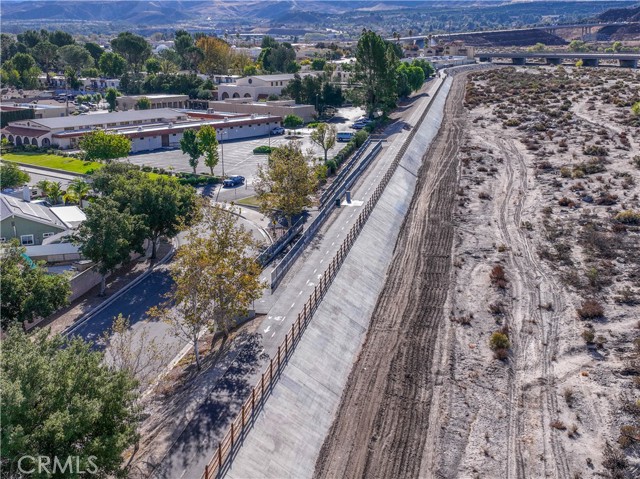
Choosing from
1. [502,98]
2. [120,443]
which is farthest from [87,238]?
[502,98]

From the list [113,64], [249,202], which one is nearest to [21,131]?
[249,202]

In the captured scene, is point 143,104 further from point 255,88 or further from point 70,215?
point 70,215

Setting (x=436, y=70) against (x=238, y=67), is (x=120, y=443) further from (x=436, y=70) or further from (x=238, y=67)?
(x=436, y=70)

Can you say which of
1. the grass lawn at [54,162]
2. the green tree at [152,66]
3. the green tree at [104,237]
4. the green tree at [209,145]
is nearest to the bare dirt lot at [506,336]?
the green tree at [104,237]

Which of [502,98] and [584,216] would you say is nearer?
[584,216]

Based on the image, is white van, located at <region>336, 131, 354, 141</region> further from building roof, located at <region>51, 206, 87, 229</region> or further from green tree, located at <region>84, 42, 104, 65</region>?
green tree, located at <region>84, 42, 104, 65</region>

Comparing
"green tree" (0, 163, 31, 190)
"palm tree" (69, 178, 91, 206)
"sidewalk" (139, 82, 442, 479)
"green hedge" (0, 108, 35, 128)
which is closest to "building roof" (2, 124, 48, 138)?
"green hedge" (0, 108, 35, 128)
